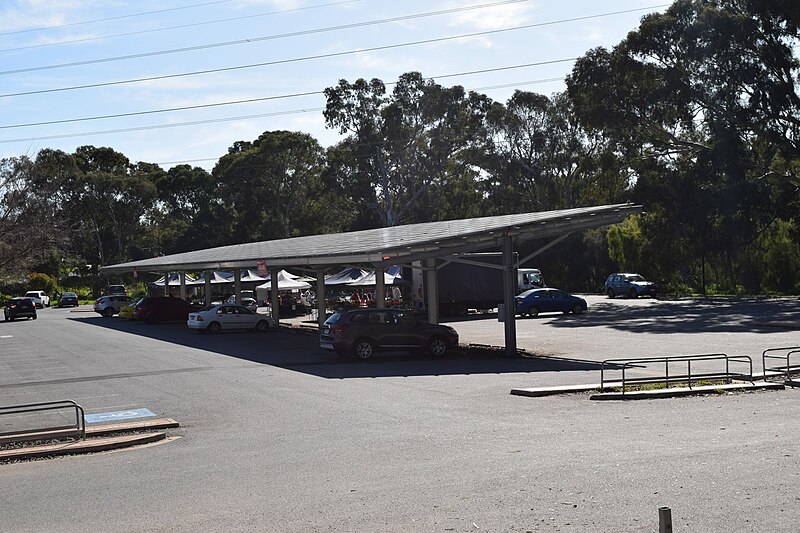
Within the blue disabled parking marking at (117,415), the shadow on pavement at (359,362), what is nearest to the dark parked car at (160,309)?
the shadow on pavement at (359,362)

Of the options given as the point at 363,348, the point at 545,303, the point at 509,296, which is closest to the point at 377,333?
the point at 363,348

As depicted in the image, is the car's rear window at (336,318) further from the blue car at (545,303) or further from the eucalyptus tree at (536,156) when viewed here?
the eucalyptus tree at (536,156)

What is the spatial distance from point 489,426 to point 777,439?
13.5ft

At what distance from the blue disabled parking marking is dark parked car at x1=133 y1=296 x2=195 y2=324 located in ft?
109

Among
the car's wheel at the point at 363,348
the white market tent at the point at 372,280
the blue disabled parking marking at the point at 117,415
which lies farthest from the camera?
the white market tent at the point at 372,280

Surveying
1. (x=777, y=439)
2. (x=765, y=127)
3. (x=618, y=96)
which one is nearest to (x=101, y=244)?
(x=618, y=96)

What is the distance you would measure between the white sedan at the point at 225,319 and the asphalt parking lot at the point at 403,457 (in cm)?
1468

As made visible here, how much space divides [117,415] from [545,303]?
34424 millimetres

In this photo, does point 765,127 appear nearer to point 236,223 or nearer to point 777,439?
point 777,439

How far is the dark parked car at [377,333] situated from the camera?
26359 millimetres

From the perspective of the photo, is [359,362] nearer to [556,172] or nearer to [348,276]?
[348,276]

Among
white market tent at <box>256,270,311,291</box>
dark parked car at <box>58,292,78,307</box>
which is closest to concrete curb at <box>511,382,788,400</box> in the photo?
white market tent at <box>256,270,311,291</box>

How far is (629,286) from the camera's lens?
6316 cm

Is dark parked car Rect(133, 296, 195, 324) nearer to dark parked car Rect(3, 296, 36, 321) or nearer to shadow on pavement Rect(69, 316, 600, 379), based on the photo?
shadow on pavement Rect(69, 316, 600, 379)
